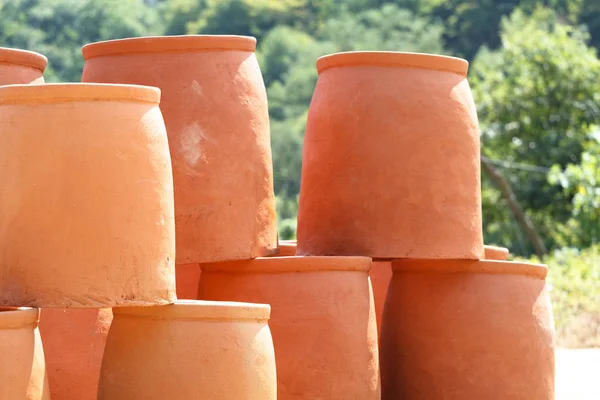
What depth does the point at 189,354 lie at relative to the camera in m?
3.61

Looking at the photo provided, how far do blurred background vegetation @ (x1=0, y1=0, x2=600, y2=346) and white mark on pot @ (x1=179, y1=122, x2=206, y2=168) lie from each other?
599 cm

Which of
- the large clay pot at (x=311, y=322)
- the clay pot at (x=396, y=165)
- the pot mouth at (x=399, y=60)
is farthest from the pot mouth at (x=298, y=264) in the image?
the pot mouth at (x=399, y=60)

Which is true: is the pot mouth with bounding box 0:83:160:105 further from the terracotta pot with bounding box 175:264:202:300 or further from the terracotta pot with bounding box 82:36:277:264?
the terracotta pot with bounding box 175:264:202:300

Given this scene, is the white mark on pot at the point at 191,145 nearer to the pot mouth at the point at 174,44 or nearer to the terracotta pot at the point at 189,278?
the pot mouth at the point at 174,44

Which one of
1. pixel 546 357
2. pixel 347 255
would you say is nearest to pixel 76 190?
pixel 347 255

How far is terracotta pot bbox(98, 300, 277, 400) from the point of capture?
3.60 metres

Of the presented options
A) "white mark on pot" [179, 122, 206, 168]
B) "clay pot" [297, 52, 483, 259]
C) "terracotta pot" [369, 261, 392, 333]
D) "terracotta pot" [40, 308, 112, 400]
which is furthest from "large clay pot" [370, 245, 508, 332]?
"terracotta pot" [40, 308, 112, 400]

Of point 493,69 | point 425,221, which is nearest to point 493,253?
point 425,221

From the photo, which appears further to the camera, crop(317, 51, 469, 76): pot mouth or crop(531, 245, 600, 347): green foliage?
crop(531, 245, 600, 347): green foliage

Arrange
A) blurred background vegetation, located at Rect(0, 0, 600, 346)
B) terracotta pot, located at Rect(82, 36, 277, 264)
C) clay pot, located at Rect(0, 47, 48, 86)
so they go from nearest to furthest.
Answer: terracotta pot, located at Rect(82, 36, 277, 264) → clay pot, located at Rect(0, 47, 48, 86) → blurred background vegetation, located at Rect(0, 0, 600, 346)

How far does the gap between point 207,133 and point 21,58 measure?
83 cm

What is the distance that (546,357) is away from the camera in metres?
4.88

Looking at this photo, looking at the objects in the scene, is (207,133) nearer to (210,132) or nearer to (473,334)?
(210,132)

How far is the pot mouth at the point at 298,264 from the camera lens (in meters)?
4.26
